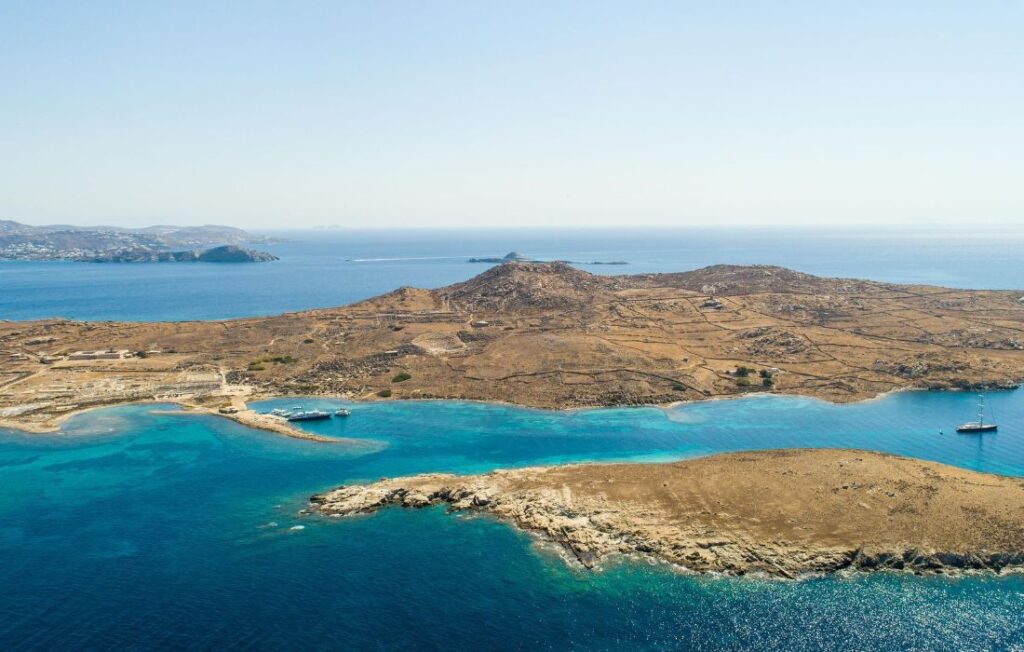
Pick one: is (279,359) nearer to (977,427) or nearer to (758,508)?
(758,508)

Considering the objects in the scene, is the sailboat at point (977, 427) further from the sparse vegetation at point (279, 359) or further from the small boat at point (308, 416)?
the sparse vegetation at point (279, 359)

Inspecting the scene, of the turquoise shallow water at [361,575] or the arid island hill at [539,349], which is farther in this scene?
the arid island hill at [539,349]

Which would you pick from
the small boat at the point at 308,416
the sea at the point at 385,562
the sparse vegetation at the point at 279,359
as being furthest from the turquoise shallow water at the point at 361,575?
the sparse vegetation at the point at 279,359

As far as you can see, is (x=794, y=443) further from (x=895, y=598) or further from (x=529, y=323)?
(x=529, y=323)

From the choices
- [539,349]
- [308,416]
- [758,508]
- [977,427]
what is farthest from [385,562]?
[977,427]

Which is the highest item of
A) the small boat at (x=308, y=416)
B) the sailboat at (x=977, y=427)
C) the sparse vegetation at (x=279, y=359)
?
the sparse vegetation at (x=279, y=359)

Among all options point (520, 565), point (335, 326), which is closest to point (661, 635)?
point (520, 565)
